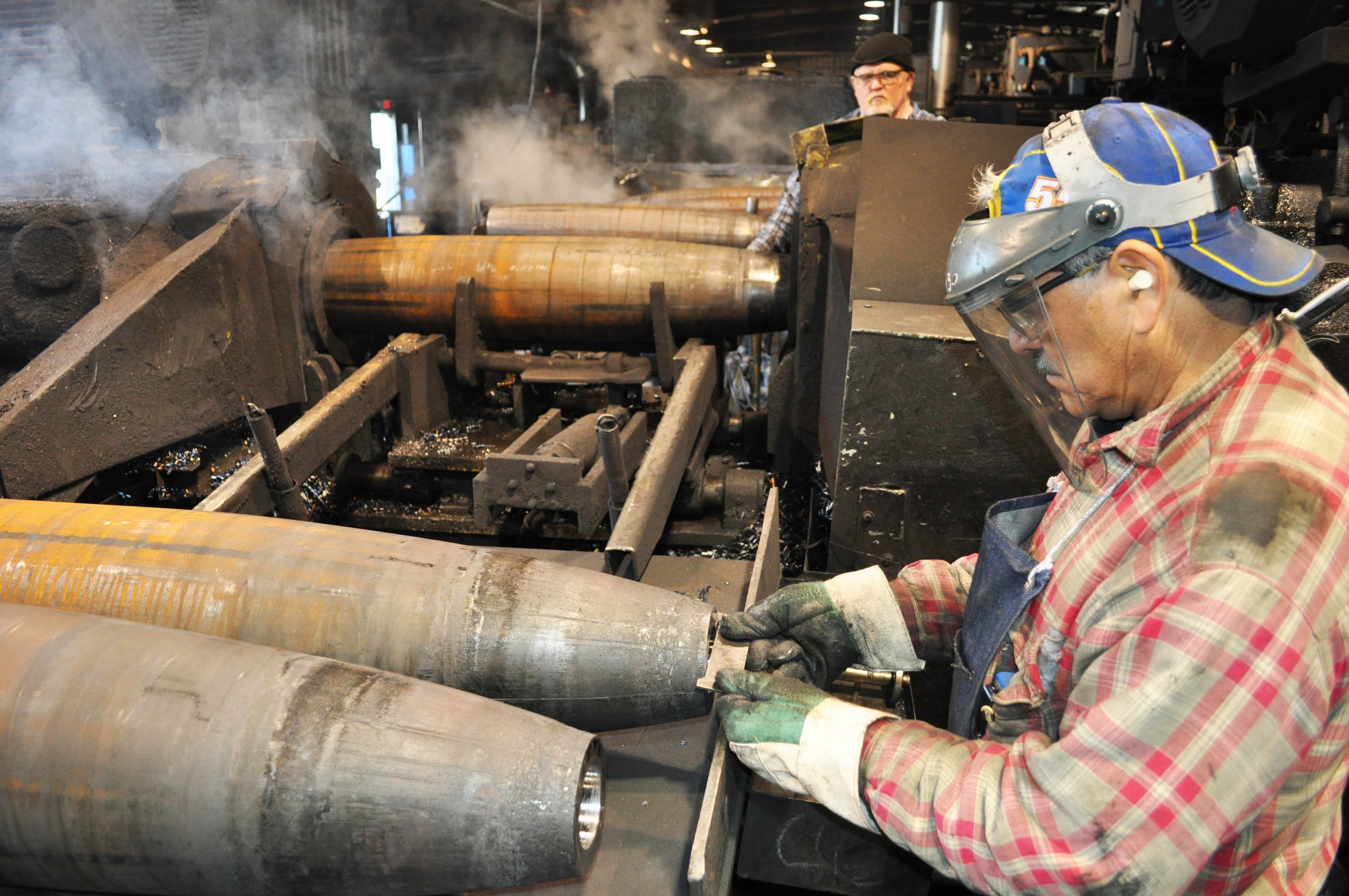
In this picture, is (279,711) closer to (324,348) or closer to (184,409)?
(184,409)

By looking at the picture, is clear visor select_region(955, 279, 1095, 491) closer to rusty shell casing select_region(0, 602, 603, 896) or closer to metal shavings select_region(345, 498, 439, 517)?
rusty shell casing select_region(0, 602, 603, 896)

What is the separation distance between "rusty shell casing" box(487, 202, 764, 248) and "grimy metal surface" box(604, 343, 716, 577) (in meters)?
1.36

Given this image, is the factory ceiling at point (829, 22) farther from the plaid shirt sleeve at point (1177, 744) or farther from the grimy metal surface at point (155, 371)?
the plaid shirt sleeve at point (1177, 744)

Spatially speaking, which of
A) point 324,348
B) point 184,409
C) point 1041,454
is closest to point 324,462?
point 184,409

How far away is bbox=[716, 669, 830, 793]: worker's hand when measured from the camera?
4.74ft

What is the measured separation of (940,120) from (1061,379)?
209 centimetres

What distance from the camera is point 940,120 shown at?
10.6 ft

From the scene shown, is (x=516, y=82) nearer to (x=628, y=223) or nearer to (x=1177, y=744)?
(x=628, y=223)

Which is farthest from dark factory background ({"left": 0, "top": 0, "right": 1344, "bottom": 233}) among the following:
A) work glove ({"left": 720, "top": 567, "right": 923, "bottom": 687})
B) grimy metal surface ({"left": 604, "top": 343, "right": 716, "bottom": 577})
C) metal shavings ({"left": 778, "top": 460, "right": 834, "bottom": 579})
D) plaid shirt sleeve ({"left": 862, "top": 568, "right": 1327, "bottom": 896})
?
plaid shirt sleeve ({"left": 862, "top": 568, "right": 1327, "bottom": 896})

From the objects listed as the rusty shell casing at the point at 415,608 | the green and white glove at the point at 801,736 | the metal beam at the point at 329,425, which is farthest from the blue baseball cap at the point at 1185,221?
the metal beam at the point at 329,425

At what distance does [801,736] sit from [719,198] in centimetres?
601

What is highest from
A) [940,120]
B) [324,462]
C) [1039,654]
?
[940,120]

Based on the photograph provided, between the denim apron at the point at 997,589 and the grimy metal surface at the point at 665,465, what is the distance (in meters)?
0.95

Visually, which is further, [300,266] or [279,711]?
[300,266]
